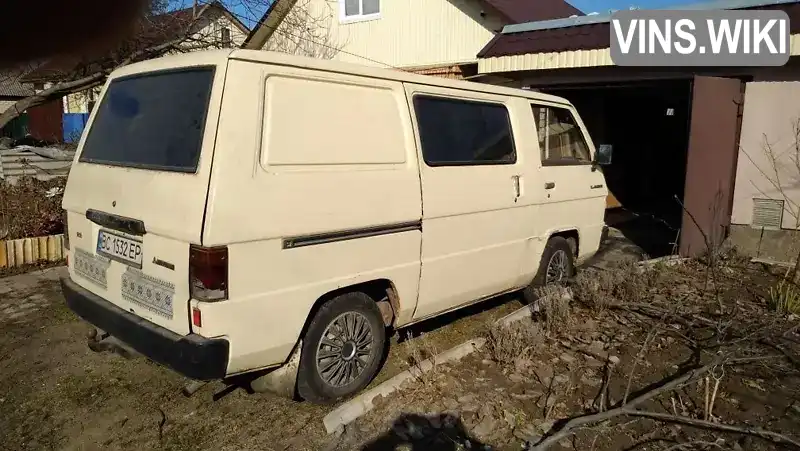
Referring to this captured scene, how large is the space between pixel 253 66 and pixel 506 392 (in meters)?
2.52

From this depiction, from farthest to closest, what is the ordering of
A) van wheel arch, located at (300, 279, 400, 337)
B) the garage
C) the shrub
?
the garage, the shrub, van wheel arch, located at (300, 279, 400, 337)

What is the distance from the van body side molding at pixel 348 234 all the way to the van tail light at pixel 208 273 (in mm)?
369

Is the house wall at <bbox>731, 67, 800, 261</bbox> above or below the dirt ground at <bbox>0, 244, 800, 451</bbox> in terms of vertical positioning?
above

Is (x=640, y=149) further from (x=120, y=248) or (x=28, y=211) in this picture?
(x=120, y=248)

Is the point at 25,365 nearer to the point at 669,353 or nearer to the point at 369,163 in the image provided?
the point at 369,163

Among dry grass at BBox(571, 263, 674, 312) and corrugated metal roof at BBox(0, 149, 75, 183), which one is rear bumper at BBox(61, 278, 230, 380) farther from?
corrugated metal roof at BBox(0, 149, 75, 183)

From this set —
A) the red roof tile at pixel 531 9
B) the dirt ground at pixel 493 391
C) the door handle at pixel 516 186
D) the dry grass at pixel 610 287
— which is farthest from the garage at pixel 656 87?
the door handle at pixel 516 186

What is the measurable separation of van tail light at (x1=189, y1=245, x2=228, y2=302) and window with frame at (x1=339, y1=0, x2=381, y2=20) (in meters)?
11.8

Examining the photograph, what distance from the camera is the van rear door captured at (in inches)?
110

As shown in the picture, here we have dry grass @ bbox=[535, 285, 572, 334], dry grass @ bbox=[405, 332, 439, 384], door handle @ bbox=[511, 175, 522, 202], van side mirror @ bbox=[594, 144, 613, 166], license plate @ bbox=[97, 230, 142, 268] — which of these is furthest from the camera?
van side mirror @ bbox=[594, 144, 613, 166]

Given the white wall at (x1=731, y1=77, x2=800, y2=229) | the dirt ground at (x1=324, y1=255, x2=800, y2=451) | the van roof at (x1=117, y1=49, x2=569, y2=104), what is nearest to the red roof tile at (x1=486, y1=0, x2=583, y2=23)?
the white wall at (x1=731, y1=77, x2=800, y2=229)

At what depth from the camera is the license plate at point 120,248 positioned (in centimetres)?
305

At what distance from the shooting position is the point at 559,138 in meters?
5.39

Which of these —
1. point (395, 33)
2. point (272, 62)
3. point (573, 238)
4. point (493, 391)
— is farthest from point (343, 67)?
point (395, 33)
